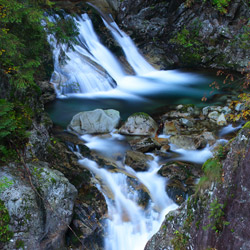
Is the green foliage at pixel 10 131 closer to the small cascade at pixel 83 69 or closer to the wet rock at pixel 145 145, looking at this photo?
the wet rock at pixel 145 145

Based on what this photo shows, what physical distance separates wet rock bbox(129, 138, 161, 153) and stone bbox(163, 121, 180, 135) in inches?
38.1

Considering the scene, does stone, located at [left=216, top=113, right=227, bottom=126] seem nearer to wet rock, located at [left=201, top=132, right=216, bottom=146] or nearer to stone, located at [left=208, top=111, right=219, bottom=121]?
stone, located at [left=208, top=111, right=219, bottom=121]

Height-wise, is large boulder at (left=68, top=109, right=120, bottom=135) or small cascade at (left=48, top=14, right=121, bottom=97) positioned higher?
small cascade at (left=48, top=14, right=121, bottom=97)

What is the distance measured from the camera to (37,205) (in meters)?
4.01

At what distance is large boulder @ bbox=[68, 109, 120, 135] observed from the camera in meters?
8.77

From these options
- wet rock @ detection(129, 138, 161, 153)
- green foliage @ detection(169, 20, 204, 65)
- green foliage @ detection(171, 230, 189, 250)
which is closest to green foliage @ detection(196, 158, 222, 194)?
green foliage @ detection(171, 230, 189, 250)

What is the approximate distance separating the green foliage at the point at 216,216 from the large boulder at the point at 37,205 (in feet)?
7.78

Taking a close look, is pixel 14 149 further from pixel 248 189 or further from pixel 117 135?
pixel 117 135

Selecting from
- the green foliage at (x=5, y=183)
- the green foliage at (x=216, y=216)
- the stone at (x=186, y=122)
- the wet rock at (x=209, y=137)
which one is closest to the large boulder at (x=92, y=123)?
the stone at (x=186, y=122)

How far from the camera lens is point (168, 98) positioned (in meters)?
A: 12.4

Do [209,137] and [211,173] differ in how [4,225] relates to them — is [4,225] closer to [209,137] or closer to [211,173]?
[211,173]

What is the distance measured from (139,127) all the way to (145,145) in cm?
121

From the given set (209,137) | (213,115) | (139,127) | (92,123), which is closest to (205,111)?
(213,115)

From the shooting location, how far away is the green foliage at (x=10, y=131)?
13.6ft
